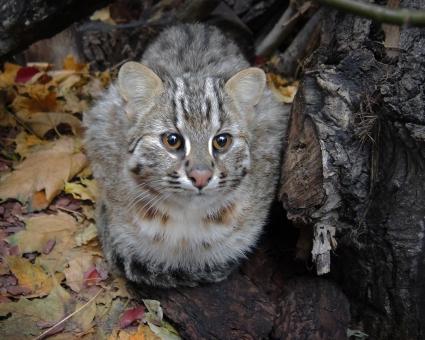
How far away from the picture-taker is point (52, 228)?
442 centimetres

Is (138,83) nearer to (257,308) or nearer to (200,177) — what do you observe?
(200,177)

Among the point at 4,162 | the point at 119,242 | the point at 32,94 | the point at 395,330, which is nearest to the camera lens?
the point at 395,330

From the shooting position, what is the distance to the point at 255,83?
150 inches

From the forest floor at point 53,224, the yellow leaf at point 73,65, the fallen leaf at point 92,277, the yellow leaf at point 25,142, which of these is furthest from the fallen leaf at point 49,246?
the yellow leaf at point 73,65

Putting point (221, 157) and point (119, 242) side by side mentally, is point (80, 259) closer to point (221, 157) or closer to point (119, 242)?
point (119, 242)

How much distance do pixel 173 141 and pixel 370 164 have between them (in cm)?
119

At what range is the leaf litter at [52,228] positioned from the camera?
3.83 metres

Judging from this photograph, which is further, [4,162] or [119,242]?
[4,162]

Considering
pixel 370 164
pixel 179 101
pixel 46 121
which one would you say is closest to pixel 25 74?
pixel 46 121

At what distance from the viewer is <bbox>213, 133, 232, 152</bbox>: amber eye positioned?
355 cm

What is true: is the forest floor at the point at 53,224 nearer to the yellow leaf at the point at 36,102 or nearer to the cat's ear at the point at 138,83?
the yellow leaf at the point at 36,102

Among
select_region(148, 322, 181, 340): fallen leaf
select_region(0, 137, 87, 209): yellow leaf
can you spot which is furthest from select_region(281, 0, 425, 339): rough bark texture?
select_region(0, 137, 87, 209): yellow leaf

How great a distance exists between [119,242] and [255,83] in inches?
57.1

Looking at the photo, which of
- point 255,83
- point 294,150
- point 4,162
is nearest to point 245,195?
point 294,150
